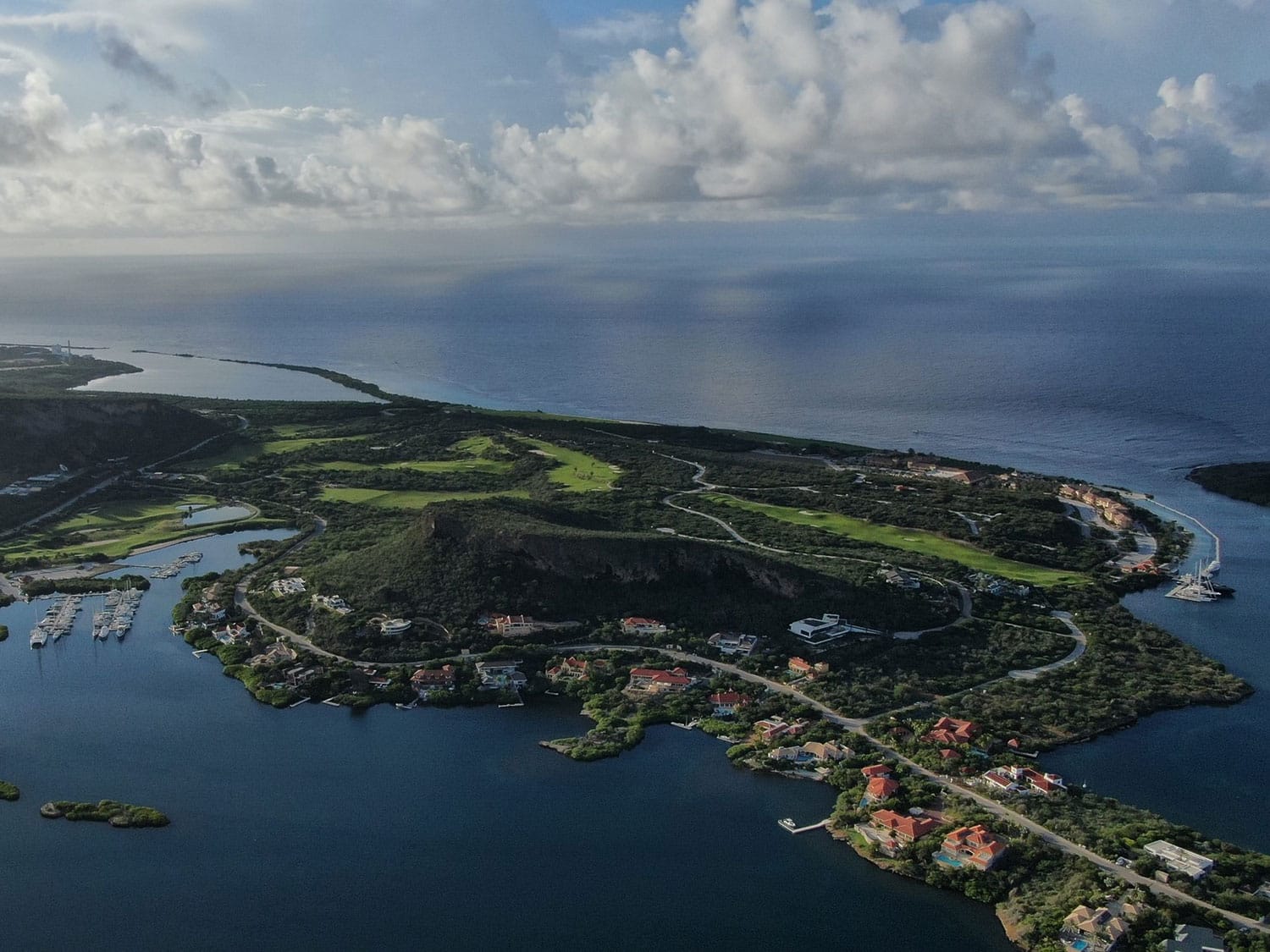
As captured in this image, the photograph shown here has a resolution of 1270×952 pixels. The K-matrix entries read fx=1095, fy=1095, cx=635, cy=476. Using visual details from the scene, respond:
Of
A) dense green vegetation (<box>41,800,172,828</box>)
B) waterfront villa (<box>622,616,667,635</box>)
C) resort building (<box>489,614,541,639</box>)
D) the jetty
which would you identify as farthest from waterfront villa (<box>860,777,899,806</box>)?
dense green vegetation (<box>41,800,172,828</box>)

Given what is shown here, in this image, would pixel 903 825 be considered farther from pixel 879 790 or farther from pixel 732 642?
pixel 732 642

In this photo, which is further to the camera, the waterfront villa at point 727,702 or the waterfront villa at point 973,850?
the waterfront villa at point 727,702

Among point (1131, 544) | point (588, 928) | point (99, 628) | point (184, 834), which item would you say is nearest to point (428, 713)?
point (184, 834)

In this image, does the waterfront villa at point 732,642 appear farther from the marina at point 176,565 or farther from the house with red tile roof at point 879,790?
the marina at point 176,565

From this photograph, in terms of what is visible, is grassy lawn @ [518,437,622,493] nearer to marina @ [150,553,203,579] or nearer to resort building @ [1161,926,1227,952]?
marina @ [150,553,203,579]

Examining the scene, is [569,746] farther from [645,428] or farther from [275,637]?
[645,428]

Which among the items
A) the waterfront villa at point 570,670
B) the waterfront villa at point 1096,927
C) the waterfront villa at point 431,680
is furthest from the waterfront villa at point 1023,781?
the waterfront villa at point 431,680
